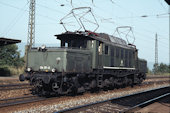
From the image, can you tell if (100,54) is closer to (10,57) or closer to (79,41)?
(79,41)

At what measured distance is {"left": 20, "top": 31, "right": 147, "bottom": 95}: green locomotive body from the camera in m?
11.2

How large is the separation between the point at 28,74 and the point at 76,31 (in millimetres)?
3935

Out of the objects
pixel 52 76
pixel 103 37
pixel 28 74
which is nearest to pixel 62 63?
pixel 52 76

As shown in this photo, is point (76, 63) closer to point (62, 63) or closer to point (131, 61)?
point (62, 63)

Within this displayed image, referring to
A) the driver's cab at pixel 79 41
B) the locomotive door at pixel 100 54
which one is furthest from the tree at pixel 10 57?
the locomotive door at pixel 100 54

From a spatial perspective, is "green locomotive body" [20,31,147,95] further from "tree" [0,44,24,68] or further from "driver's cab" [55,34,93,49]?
"tree" [0,44,24,68]

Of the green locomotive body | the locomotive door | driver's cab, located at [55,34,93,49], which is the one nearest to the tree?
the green locomotive body

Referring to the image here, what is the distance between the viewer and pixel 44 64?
38.4ft

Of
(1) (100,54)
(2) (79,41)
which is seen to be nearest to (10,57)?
(2) (79,41)

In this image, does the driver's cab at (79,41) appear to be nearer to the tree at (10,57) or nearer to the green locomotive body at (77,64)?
the green locomotive body at (77,64)

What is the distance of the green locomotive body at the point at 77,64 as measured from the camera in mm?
11211

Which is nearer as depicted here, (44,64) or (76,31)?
(44,64)

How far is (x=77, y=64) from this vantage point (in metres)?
11.9

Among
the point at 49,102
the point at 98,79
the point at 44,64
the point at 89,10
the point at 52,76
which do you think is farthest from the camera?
the point at 98,79
